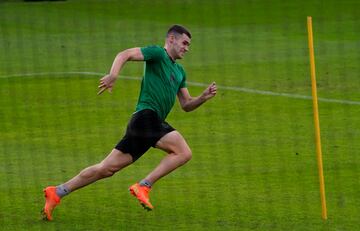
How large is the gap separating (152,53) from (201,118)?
22.5ft

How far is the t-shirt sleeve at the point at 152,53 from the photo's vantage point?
11.1 m

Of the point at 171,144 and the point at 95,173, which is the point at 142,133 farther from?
the point at 95,173

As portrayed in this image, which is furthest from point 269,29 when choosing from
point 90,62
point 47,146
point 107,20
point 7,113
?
point 47,146

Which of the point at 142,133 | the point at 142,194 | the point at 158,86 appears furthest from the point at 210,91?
the point at 142,194

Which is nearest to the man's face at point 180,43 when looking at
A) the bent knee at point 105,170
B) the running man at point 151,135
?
the running man at point 151,135

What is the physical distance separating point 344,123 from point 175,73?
6.17 metres

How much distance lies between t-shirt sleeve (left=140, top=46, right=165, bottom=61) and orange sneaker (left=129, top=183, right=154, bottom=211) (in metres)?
1.26

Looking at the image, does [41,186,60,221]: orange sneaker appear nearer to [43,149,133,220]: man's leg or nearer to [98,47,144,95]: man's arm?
[43,149,133,220]: man's leg

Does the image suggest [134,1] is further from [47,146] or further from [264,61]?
[47,146]

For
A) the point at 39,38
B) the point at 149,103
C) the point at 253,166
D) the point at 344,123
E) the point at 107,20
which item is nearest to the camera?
the point at 149,103

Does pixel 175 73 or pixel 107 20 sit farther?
pixel 107 20

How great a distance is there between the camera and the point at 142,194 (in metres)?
11.2

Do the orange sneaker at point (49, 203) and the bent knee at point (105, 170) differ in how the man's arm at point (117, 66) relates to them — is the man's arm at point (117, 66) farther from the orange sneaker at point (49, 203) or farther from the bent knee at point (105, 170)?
the orange sneaker at point (49, 203)

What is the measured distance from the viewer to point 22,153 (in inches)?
605
